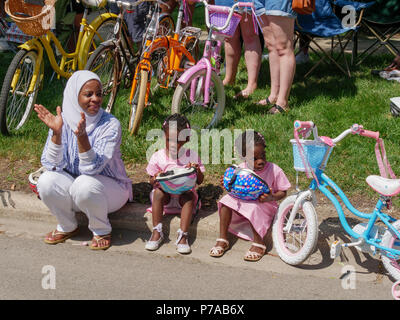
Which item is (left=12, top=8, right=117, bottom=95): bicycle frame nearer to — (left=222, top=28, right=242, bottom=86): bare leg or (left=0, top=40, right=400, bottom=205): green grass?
(left=0, top=40, right=400, bottom=205): green grass

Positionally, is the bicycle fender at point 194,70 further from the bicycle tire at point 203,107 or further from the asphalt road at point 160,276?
the asphalt road at point 160,276

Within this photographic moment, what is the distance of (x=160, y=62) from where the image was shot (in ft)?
18.9

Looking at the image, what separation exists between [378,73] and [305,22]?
1088 millimetres

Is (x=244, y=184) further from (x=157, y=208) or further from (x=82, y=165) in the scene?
(x=82, y=165)

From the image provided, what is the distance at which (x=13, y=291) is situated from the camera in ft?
12.0

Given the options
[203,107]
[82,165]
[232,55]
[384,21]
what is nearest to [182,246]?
[82,165]

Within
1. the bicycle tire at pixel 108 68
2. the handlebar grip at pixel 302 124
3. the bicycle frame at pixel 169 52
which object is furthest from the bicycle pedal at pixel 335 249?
the bicycle tire at pixel 108 68

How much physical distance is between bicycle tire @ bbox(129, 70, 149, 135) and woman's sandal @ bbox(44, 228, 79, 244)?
1.35 m

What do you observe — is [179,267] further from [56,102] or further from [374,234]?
[56,102]

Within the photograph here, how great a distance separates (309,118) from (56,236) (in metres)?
2.68

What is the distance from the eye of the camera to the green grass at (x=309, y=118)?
491 cm

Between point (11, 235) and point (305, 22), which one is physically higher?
point (305, 22)

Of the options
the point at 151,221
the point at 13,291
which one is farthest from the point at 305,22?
the point at 13,291

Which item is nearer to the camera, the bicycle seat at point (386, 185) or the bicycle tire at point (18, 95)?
the bicycle seat at point (386, 185)
